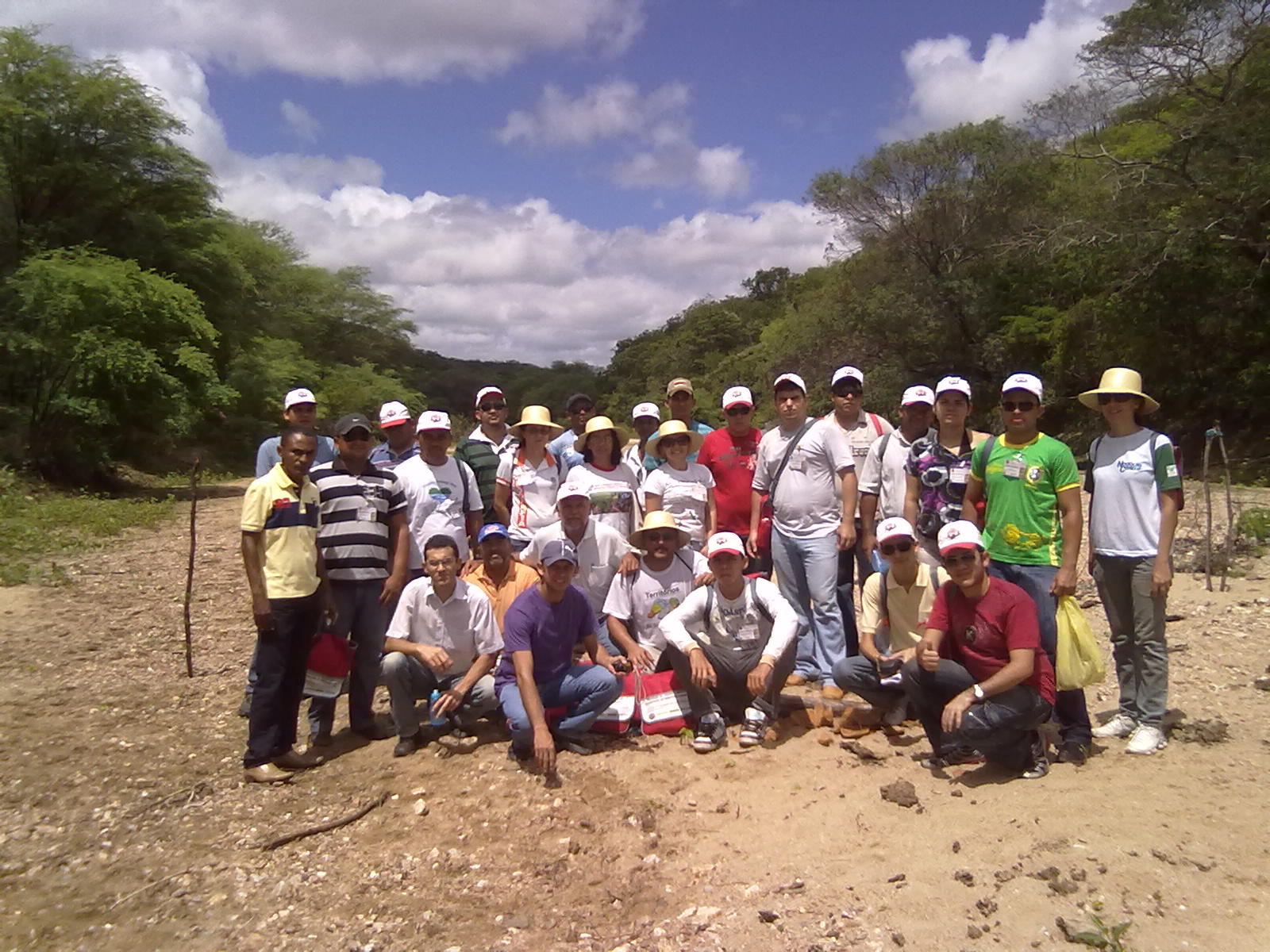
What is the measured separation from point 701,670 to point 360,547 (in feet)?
6.86

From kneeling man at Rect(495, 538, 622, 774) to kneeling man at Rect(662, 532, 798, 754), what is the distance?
476mm

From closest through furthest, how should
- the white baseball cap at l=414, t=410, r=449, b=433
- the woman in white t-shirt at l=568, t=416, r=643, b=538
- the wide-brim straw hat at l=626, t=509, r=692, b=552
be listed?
the wide-brim straw hat at l=626, t=509, r=692, b=552
the white baseball cap at l=414, t=410, r=449, b=433
the woman in white t-shirt at l=568, t=416, r=643, b=538

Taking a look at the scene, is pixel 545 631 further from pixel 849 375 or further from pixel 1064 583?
pixel 1064 583

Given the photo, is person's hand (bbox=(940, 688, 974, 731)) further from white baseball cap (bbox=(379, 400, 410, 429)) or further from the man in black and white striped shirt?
white baseball cap (bbox=(379, 400, 410, 429))

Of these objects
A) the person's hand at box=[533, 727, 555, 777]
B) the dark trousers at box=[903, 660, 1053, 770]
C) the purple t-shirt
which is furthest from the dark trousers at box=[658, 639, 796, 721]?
the person's hand at box=[533, 727, 555, 777]

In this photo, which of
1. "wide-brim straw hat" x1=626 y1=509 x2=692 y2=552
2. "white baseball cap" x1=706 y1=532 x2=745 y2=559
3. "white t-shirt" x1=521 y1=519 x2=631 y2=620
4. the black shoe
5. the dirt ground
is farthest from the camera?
"white t-shirt" x1=521 y1=519 x2=631 y2=620

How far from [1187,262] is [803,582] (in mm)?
15651

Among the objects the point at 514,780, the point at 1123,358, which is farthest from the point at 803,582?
the point at 1123,358

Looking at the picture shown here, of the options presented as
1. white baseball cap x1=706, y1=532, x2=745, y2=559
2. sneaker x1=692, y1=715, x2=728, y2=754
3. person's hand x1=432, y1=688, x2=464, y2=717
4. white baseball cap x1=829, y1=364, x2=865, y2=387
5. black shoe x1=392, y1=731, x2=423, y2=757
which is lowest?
black shoe x1=392, y1=731, x2=423, y2=757

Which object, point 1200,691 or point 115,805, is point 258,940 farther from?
point 1200,691

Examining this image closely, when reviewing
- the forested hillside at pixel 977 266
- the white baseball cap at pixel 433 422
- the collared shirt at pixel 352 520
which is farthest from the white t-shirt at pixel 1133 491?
the forested hillside at pixel 977 266

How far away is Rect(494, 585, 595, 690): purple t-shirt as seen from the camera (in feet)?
16.8

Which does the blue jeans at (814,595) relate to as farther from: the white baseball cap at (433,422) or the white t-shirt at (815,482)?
the white baseball cap at (433,422)

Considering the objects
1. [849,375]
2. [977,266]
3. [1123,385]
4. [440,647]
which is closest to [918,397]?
[849,375]
